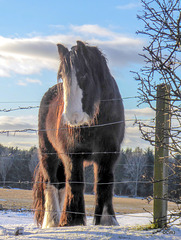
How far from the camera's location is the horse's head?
13.5 feet

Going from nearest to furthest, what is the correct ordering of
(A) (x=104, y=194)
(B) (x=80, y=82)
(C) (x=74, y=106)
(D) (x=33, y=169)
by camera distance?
(C) (x=74, y=106) → (B) (x=80, y=82) → (A) (x=104, y=194) → (D) (x=33, y=169)

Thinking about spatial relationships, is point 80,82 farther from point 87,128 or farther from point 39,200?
point 39,200

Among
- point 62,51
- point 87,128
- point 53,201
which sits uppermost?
point 62,51

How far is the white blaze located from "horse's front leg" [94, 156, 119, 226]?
745 millimetres

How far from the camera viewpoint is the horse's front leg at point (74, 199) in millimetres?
4301

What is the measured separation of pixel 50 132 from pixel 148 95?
292 cm

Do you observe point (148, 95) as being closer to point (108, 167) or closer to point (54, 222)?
point (108, 167)

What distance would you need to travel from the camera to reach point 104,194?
175 inches

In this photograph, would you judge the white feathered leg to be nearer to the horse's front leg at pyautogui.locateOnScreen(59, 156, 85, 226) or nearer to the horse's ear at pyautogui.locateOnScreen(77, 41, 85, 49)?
the horse's front leg at pyautogui.locateOnScreen(59, 156, 85, 226)

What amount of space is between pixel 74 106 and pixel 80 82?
373 millimetres

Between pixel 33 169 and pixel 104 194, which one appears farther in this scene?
pixel 33 169

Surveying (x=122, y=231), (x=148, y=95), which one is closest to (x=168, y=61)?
(x=148, y=95)

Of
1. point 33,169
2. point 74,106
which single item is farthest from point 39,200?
point 33,169

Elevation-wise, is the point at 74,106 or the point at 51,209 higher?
the point at 74,106
